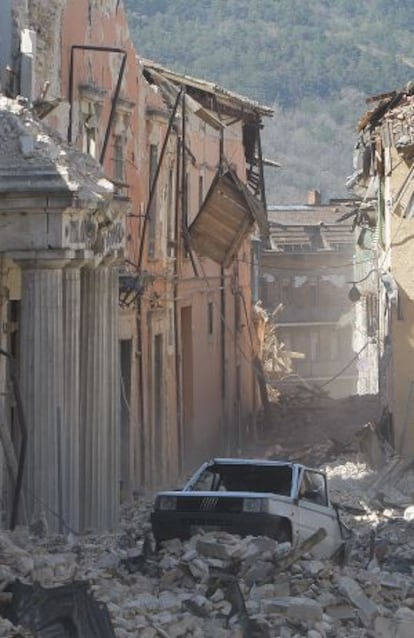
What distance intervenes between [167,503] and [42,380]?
2.09 metres

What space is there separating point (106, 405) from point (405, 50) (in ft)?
479

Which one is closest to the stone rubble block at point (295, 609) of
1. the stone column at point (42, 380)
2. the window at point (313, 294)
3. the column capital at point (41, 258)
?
the stone column at point (42, 380)

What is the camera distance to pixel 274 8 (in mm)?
166875

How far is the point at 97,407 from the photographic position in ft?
62.5

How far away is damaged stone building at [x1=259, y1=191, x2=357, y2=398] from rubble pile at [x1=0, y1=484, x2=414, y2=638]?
179 ft

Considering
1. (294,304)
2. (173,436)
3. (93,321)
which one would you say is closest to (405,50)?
(294,304)

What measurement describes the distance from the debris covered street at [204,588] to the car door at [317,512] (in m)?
0.34

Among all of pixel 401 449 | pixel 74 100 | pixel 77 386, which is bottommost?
pixel 401 449

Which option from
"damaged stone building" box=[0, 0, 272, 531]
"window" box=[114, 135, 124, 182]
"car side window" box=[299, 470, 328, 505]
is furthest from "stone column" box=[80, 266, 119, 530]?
"window" box=[114, 135, 124, 182]

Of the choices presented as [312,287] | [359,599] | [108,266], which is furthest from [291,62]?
[359,599]

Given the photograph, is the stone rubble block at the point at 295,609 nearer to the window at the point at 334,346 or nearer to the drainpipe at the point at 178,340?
the drainpipe at the point at 178,340

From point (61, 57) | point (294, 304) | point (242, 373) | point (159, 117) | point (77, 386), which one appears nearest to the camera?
point (77, 386)

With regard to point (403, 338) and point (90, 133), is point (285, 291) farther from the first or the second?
point (90, 133)

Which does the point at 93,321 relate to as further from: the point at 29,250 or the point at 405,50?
the point at 405,50
